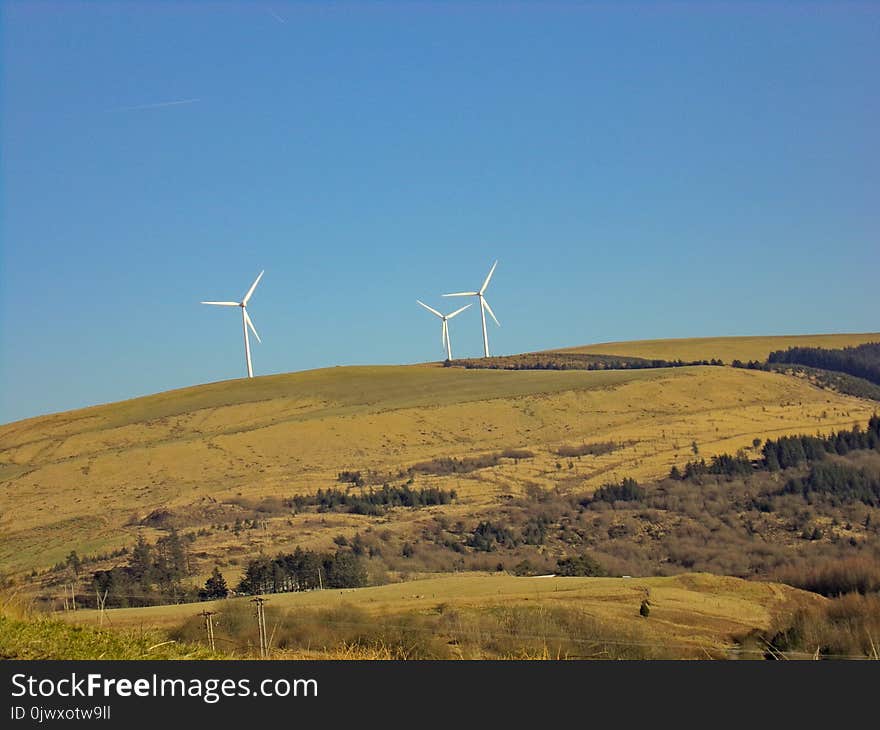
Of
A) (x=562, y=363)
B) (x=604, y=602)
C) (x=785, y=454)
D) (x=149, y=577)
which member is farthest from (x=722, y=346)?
(x=604, y=602)

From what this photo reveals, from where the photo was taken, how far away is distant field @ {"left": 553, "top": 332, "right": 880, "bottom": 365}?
448ft

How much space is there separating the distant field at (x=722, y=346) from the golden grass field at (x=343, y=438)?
106 ft

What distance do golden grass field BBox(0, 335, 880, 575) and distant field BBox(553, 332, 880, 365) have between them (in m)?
32.3

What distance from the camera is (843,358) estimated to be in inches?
4469

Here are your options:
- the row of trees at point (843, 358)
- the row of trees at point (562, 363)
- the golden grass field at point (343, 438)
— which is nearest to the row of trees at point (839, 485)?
the golden grass field at point (343, 438)

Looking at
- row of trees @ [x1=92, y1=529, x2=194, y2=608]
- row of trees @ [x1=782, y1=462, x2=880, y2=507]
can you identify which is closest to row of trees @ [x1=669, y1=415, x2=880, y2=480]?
row of trees @ [x1=782, y1=462, x2=880, y2=507]

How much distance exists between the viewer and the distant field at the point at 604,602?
25.0 meters

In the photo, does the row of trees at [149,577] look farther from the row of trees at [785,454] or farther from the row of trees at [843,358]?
the row of trees at [843,358]

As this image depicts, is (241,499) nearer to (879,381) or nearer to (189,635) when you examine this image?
(189,635)

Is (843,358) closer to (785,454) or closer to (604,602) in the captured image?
(785,454)

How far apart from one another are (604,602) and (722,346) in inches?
4775

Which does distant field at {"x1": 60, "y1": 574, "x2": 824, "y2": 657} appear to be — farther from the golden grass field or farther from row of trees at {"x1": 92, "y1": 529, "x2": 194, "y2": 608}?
the golden grass field

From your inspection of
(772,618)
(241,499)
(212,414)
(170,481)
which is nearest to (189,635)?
(772,618)

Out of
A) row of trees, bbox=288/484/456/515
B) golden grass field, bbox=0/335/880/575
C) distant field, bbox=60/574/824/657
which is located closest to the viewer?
distant field, bbox=60/574/824/657
